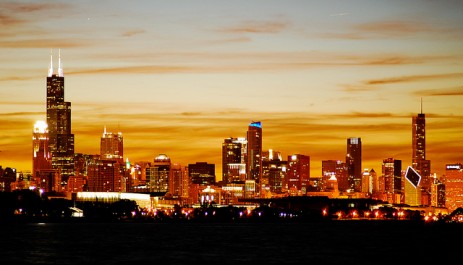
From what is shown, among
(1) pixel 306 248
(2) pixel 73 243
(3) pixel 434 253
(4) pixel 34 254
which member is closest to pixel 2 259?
(4) pixel 34 254

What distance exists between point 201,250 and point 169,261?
856 inches

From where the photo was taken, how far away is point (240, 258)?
374 feet

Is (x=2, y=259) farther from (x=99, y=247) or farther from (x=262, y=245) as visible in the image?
(x=262, y=245)

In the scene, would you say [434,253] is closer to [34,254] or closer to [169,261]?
[169,261]

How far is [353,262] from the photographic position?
109062 mm

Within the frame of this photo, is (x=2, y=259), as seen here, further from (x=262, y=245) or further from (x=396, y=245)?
(x=396, y=245)

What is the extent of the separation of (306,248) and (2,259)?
45.5 meters

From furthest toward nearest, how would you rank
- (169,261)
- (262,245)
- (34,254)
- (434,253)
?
(262,245)
(434,253)
(34,254)
(169,261)

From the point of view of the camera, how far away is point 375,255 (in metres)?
122

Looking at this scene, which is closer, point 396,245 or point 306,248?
point 306,248

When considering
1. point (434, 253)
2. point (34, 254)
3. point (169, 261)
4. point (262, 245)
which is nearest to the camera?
point (169, 261)

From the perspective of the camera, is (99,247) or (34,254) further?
(99,247)

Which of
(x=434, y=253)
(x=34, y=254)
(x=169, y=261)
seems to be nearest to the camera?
(x=169, y=261)

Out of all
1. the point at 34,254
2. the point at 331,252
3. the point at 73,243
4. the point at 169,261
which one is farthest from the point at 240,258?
the point at 73,243
